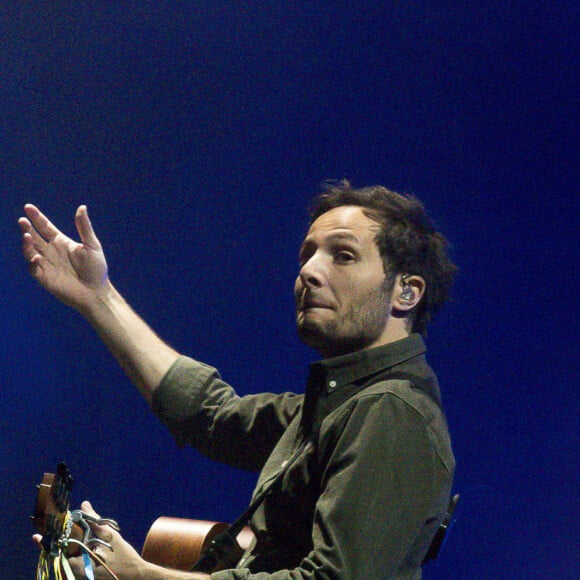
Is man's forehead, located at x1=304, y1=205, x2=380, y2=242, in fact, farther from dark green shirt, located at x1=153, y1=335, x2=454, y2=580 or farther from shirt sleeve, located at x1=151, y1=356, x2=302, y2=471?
shirt sleeve, located at x1=151, y1=356, x2=302, y2=471

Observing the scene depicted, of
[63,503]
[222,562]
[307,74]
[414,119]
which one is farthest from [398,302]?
[307,74]

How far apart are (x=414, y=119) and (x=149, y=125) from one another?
776 mm

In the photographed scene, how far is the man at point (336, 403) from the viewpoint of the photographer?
1.23 metres

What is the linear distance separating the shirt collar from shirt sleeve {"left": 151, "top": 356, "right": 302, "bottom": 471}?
0.25m

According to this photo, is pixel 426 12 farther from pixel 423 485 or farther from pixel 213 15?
pixel 423 485

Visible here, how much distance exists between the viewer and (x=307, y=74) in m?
2.38

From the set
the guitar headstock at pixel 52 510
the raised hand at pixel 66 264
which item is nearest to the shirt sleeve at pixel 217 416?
the raised hand at pixel 66 264

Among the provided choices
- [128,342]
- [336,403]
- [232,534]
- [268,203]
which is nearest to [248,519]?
[232,534]

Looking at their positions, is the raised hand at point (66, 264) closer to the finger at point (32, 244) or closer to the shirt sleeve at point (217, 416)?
the finger at point (32, 244)

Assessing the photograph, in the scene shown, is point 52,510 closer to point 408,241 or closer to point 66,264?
point 66,264

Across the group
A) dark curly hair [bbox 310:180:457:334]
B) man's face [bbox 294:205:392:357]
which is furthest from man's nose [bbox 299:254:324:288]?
dark curly hair [bbox 310:180:457:334]

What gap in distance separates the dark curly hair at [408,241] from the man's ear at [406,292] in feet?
0.04

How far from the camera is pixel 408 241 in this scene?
158 cm

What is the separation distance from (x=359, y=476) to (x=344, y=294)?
0.37 m
